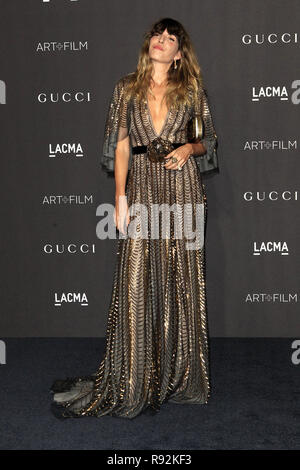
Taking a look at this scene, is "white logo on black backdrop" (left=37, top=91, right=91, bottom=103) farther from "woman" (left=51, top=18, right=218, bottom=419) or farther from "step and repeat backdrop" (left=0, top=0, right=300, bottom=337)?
"woman" (left=51, top=18, right=218, bottom=419)

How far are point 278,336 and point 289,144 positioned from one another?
51.4 inches

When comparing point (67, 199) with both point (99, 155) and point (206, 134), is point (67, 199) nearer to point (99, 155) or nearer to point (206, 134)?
point (99, 155)

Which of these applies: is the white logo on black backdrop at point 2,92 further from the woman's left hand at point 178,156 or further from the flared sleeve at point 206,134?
the woman's left hand at point 178,156

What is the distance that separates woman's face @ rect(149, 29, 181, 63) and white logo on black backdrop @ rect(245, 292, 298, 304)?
192cm

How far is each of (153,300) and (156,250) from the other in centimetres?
25

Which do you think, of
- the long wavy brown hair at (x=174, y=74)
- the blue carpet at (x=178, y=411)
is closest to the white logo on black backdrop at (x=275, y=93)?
the long wavy brown hair at (x=174, y=74)

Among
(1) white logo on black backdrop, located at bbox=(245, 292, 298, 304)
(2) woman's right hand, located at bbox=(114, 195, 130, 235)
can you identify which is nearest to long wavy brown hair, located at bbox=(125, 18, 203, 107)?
(2) woman's right hand, located at bbox=(114, 195, 130, 235)

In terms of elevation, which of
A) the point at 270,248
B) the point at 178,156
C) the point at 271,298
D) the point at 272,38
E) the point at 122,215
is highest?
the point at 272,38

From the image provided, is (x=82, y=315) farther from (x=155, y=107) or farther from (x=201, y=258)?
(x=155, y=107)

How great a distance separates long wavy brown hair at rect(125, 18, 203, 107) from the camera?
3307mm

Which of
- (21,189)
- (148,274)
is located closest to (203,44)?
(21,189)

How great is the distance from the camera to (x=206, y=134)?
351 centimetres

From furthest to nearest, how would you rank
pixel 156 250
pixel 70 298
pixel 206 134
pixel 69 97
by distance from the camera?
pixel 70 298 < pixel 69 97 < pixel 206 134 < pixel 156 250

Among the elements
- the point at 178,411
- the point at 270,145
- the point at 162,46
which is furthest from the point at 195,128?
the point at 178,411
